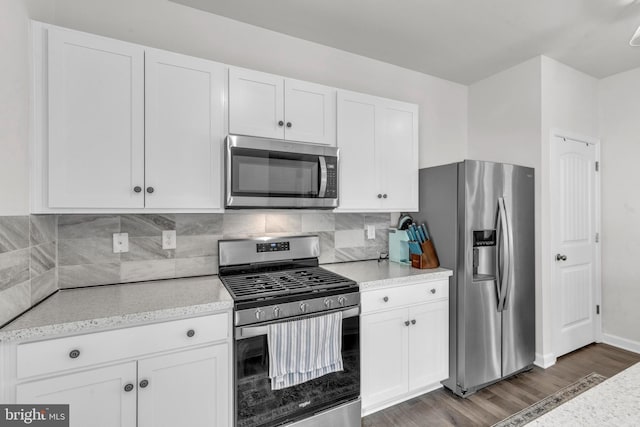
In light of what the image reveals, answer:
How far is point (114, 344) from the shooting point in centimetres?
134

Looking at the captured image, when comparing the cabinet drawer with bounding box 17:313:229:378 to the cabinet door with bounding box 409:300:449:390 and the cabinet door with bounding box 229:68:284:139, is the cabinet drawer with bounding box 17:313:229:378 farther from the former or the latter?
the cabinet door with bounding box 409:300:449:390

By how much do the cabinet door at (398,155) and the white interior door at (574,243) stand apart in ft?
4.66

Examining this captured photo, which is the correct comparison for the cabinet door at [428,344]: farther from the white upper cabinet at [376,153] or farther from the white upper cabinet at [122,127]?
the white upper cabinet at [122,127]

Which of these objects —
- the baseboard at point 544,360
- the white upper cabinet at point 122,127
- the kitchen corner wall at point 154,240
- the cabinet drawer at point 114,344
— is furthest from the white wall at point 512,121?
the cabinet drawer at point 114,344

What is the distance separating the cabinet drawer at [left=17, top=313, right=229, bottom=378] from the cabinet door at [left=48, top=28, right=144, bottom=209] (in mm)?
661

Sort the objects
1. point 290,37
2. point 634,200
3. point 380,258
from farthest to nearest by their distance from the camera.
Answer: point 634,200 → point 380,258 → point 290,37

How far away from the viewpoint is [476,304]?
7.61ft

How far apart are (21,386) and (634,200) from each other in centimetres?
476

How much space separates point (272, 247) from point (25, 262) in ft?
4.35

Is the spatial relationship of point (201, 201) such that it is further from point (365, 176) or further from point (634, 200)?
point (634, 200)

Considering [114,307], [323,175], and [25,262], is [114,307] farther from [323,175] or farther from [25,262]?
[323,175]

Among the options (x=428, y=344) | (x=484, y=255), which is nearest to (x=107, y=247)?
(x=428, y=344)

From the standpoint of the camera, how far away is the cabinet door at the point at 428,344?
2184 millimetres

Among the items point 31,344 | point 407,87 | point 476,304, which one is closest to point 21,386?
point 31,344
